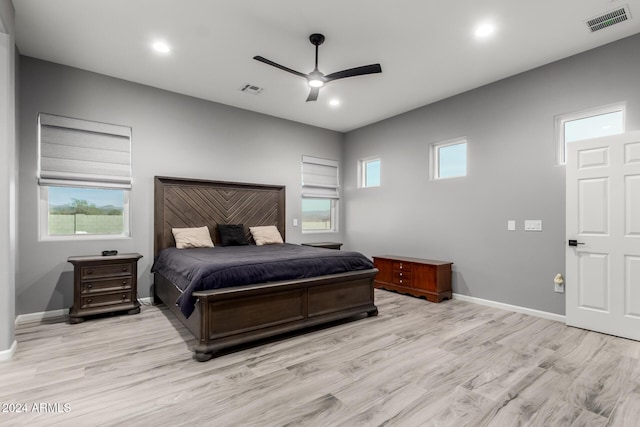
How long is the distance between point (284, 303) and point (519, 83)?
13.2 ft

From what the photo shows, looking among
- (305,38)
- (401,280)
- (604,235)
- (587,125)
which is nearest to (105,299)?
(305,38)

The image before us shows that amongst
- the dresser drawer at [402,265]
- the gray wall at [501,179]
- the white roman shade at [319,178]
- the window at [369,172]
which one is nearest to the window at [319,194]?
the white roman shade at [319,178]

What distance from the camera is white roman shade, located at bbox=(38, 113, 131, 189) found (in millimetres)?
3828

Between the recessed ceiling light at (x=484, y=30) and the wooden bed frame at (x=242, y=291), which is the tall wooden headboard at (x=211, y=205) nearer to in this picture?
the wooden bed frame at (x=242, y=291)

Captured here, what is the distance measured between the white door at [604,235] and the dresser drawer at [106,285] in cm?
514

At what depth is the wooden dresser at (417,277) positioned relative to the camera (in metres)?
4.58

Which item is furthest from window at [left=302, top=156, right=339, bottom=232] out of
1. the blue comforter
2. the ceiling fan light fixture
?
the ceiling fan light fixture

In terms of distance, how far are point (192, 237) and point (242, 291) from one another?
6.76ft

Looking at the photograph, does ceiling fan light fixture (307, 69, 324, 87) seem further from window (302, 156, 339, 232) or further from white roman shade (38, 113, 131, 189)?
Result: window (302, 156, 339, 232)

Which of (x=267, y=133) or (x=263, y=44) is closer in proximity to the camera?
(x=263, y=44)

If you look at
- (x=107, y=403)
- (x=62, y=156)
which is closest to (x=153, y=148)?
(x=62, y=156)

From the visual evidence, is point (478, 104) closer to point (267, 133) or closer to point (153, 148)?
point (267, 133)

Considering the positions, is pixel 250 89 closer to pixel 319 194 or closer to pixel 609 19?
pixel 319 194

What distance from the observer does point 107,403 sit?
81.2 inches
